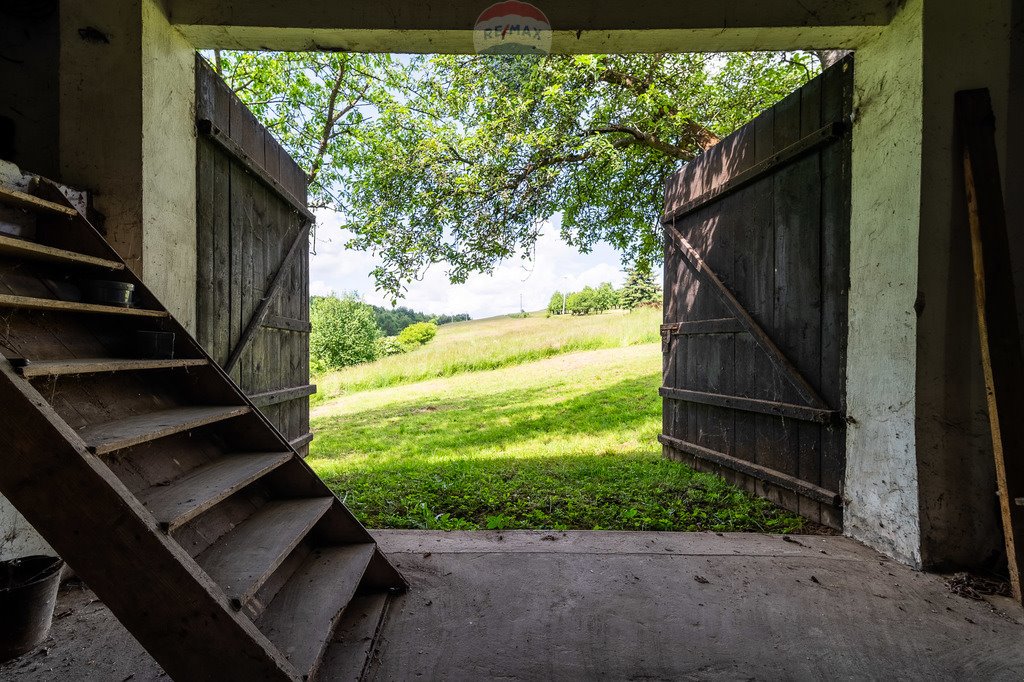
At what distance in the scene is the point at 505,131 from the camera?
6.80 m

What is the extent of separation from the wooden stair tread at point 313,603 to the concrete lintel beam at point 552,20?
114 inches

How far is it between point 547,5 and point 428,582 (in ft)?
10.8

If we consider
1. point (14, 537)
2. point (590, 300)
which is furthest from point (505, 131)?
point (590, 300)

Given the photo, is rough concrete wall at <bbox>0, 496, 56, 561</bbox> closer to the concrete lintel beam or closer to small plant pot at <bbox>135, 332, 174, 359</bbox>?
small plant pot at <bbox>135, 332, 174, 359</bbox>

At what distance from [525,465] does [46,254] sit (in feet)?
12.5

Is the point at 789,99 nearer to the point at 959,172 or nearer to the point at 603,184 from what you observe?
the point at 959,172

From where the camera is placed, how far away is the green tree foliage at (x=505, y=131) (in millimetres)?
6367

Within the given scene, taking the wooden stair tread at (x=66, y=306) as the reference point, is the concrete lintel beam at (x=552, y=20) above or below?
above

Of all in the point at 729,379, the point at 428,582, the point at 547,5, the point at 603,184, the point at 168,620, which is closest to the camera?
the point at 168,620

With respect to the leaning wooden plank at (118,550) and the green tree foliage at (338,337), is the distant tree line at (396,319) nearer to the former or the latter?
the green tree foliage at (338,337)

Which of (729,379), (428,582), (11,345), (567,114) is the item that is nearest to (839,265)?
(729,379)

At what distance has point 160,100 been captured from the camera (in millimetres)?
2570

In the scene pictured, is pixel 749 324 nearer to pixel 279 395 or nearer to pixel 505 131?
pixel 279 395

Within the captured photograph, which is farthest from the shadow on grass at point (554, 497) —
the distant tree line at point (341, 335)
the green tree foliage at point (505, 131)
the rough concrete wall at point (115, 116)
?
the distant tree line at point (341, 335)
